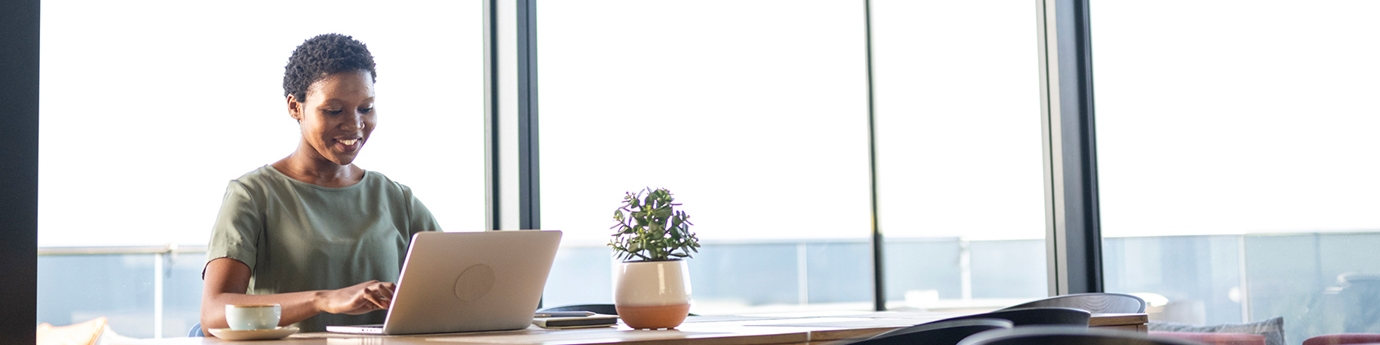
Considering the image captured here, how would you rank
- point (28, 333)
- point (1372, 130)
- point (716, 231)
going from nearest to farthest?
point (28, 333) < point (1372, 130) < point (716, 231)

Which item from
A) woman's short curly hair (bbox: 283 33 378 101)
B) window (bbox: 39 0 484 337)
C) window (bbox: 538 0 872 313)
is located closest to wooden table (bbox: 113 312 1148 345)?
woman's short curly hair (bbox: 283 33 378 101)

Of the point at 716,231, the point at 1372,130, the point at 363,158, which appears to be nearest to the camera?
the point at 1372,130

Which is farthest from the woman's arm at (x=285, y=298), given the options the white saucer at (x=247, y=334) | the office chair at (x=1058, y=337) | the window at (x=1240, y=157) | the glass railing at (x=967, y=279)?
the window at (x=1240, y=157)

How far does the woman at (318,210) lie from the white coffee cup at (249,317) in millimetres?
415

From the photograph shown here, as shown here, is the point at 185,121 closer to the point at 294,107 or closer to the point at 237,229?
the point at 294,107

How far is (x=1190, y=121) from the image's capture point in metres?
3.60

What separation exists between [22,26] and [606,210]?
187cm

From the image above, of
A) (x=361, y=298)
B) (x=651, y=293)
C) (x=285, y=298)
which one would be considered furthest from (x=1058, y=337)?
(x=285, y=298)

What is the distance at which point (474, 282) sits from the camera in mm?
2004

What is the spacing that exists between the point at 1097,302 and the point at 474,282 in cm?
173

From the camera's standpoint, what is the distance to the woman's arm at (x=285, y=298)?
2021mm

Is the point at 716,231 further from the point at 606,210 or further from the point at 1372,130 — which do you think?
the point at 1372,130

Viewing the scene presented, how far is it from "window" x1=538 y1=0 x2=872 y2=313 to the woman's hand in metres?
1.73

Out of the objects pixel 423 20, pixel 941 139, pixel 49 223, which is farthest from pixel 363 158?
pixel 941 139
